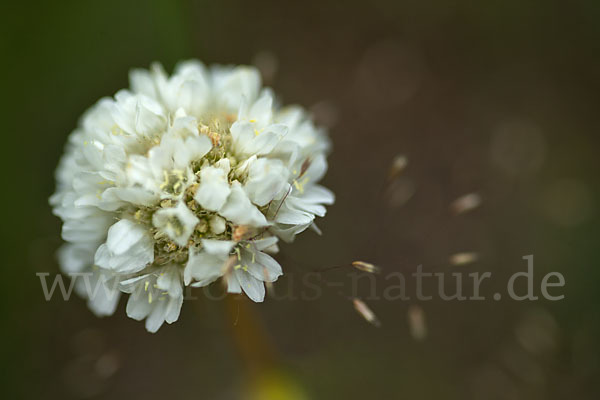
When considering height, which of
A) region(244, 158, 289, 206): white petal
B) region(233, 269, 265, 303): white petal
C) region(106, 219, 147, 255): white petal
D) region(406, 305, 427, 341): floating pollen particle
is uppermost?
region(244, 158, 289, 206): white petal

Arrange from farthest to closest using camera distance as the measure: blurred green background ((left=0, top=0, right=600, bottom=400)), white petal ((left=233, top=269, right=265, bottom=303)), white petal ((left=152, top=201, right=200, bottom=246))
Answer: blurred green background ((left=0, top=0, right=600, bottom=400)), white petal ((left=233, top=269, right=265, bottom=303)), white petal ((left=152, top=201, right=200, bottom=246))

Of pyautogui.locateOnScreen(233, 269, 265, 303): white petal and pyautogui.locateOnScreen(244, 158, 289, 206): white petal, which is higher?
pyautogui.locateOnScreen(244, 158, 289, 206): white petal

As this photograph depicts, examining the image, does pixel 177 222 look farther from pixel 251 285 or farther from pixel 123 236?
pixel 251 285

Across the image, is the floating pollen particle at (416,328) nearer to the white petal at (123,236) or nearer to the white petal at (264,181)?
the white petal at (264,181)

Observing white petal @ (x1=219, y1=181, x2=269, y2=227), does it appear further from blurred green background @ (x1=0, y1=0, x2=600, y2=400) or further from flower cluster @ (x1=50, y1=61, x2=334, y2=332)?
blurred green background @ (x1=0, y1=0, x2=600, y2=400)

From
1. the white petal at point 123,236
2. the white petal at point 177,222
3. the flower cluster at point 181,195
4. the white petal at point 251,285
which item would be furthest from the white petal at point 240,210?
the white petal at point 123,236

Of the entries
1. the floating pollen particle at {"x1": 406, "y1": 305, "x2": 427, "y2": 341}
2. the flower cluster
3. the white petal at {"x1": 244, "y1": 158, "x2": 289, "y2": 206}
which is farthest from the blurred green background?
the white petal at {"x1": 244, "y1": 158, "x2": 289, "y2": 206}
